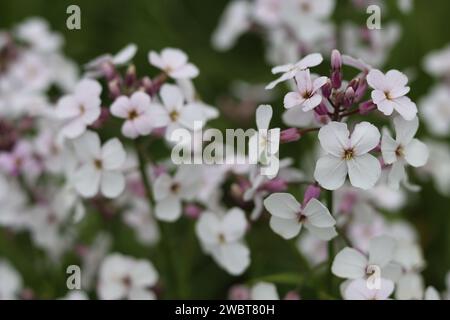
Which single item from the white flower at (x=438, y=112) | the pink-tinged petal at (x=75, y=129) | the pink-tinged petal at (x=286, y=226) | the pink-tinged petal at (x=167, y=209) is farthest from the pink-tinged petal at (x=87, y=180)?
the white flower at (x=438, y=112)

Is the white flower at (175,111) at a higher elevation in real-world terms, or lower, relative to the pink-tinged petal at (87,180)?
higher

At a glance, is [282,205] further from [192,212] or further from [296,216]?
[192,212]

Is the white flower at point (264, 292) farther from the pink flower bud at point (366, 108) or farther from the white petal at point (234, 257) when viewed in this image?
the pink flower bud at point (366, 108)

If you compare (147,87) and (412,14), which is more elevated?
(412,14)

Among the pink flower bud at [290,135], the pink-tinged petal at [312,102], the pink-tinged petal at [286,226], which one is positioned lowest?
the pink-tinged petal at [286,226]

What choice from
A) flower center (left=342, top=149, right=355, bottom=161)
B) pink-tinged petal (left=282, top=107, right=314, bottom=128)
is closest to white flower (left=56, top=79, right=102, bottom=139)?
pink-tinged petal (left=282, top=107, right=314, bottom=128)

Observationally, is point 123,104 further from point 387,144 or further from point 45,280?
point 45,280

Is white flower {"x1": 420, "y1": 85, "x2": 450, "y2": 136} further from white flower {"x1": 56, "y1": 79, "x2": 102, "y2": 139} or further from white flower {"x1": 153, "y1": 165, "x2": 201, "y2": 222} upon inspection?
white flower {"x1": 56, "y1": 79, "x2": 102, "y2": 139}

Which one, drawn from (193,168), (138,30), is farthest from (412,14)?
(193,168)
